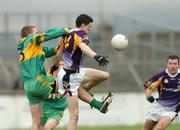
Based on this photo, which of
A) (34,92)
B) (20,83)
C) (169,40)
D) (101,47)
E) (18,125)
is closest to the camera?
(34,92)

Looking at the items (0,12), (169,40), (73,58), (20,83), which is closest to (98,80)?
(73,58)

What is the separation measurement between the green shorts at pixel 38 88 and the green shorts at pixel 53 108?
9.5 inches

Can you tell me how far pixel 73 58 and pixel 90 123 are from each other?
10877 mm

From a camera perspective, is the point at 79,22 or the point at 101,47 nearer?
the point at 79,22

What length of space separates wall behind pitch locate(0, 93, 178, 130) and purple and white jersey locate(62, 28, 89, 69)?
9988 millimetres

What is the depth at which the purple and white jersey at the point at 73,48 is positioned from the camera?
13679 mm

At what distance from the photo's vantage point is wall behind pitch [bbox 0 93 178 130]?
24.4 meters

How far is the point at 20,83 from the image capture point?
85.7 feet

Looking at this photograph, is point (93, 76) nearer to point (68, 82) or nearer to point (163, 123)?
point (68, 82)

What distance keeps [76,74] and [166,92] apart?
2.48 meters

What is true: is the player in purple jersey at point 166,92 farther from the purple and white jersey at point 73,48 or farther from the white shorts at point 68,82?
the purple and white jersey at point 73,48

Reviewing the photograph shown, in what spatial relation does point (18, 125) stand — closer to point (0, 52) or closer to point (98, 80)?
point (0, 52)

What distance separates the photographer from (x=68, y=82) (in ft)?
46.5

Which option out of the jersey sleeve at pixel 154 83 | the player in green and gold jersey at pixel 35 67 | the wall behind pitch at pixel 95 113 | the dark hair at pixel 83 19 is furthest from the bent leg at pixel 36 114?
the wall behind pitch at pixel 95 113
